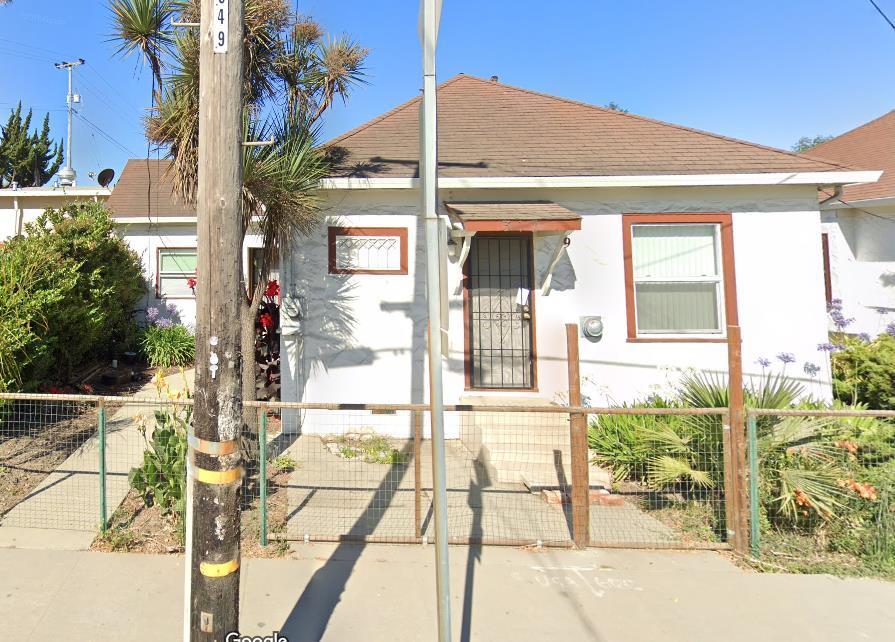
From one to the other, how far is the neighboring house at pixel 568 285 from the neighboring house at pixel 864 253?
374cm

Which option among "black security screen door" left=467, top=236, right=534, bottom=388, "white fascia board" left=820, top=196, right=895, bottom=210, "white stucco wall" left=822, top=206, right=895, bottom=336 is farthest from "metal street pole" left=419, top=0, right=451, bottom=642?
"white stucco wall" left=822, top=206, right=895, bottom=336

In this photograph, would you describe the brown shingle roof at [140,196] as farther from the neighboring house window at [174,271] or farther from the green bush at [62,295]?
the green bush at [62,295]

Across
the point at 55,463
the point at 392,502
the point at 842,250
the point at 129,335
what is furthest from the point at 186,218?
the point at 842,250

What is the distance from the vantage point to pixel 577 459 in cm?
450

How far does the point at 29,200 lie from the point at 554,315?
14604 mm

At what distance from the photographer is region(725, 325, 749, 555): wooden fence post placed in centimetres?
429

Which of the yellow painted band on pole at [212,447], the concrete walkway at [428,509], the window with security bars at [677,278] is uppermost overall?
the window with security bars at [677,278]

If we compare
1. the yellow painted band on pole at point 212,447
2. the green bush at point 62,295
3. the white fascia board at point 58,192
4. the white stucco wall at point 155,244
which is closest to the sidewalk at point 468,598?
the yellow painted band on pole at point 212,447

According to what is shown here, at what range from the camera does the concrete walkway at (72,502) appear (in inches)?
175

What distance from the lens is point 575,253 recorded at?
24.1 ft

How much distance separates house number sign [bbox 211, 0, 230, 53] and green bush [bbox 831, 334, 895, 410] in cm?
799

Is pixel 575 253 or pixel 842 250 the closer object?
pixel 575 253

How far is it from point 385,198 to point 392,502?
13.1ft

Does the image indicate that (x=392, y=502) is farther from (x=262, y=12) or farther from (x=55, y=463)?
(x=262, y=12)
